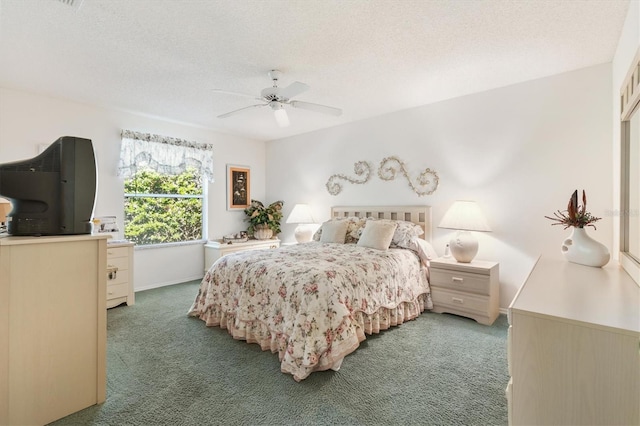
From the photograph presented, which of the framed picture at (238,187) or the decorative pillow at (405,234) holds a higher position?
the framed picture at (238,187)

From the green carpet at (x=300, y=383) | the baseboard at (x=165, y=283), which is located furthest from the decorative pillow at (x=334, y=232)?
the baseboard at (x=165, y=283)

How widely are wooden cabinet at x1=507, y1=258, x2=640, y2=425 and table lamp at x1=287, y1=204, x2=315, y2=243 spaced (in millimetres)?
3733

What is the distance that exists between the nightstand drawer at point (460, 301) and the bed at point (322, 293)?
0.37ft

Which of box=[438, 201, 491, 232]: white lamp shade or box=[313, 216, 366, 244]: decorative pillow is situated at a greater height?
box=[438, 201, 491, 232]: white lamp shade

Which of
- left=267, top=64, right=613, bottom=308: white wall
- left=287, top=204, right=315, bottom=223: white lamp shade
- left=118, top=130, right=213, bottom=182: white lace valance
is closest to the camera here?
left=267, top=64, right=613, bottom=308: white wall

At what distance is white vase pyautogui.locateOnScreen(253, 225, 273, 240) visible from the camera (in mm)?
5406

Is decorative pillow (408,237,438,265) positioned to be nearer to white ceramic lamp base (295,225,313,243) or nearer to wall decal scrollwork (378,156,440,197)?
wall decal scrollwork (378,156,440,197)

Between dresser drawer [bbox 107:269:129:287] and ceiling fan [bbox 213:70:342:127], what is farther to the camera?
dresser drawer [bbox 107:269:129:287]

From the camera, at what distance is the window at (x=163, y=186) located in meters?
4.23

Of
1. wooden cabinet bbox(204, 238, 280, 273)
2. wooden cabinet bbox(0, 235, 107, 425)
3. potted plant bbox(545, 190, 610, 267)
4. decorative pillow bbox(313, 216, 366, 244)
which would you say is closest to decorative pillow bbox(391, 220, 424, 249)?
decorative pillow bbox(313, 216, 366, 244)

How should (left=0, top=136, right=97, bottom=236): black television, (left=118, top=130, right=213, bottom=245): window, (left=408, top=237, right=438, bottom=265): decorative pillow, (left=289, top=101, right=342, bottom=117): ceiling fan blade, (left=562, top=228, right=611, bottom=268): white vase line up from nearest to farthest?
(left=0, top=136, right=97, bottom=236): black television, (left=562, top=228, right=611, bottom=268): white vase, (left=289, top=101, right=342, bottom=117): ceiling fan blade, (left=408, top=237, right=438, bottom=265): decorative pillow, (left=118, top=130, right=213, bottom=245): window

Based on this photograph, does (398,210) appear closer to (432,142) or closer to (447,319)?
(432,142)

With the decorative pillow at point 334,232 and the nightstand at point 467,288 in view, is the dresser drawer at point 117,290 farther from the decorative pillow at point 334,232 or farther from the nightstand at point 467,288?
the nightstand at point 467,288

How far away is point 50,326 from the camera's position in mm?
1603
